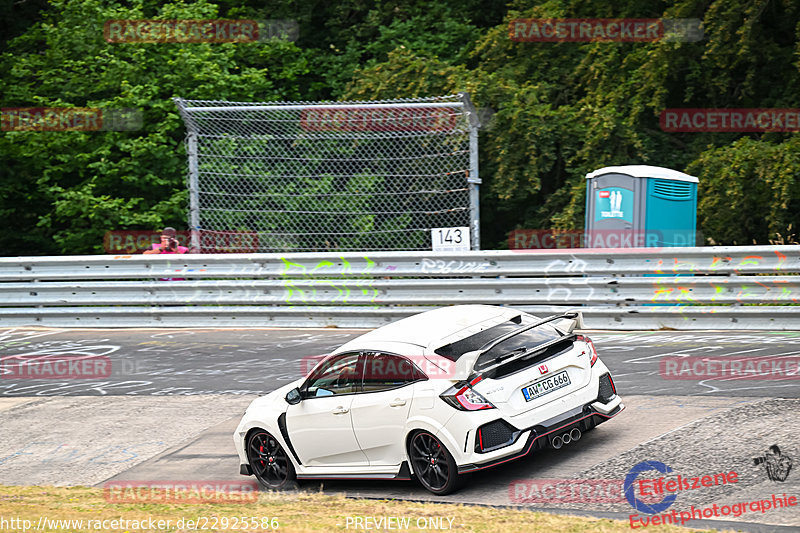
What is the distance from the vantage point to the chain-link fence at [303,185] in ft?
51.3

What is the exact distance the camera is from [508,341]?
7863 millimetres

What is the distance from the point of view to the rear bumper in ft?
24.0

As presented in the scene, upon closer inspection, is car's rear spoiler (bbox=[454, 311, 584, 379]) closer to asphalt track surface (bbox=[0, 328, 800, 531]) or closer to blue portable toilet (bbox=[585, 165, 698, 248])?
asphalt track surface (bbox=[0, 328, 800, 531])

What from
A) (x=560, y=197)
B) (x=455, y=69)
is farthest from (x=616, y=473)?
(x=455, y=69)

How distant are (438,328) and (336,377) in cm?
99

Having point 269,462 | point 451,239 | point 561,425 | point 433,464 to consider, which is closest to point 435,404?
point 433,464

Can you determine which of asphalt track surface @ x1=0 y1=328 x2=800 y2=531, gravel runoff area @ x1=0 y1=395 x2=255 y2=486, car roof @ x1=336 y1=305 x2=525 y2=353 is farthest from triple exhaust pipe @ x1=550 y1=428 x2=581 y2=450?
gravel runoff area @ x1=0 y1=395 x2=255 y2=486

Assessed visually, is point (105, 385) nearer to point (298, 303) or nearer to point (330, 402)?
point (298, 303)

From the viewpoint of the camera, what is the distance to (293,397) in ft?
27.6

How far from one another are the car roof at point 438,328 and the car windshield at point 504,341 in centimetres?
5

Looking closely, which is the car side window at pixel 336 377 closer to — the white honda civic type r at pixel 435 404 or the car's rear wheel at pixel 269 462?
the white honda civic type r at pixel 435 404

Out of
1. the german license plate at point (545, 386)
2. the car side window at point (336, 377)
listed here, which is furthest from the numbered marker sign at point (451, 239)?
the german license plate at point (545, 386)

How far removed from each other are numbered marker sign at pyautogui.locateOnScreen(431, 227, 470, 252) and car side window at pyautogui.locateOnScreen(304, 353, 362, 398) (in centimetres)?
598

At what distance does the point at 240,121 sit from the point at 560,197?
6.77 m
